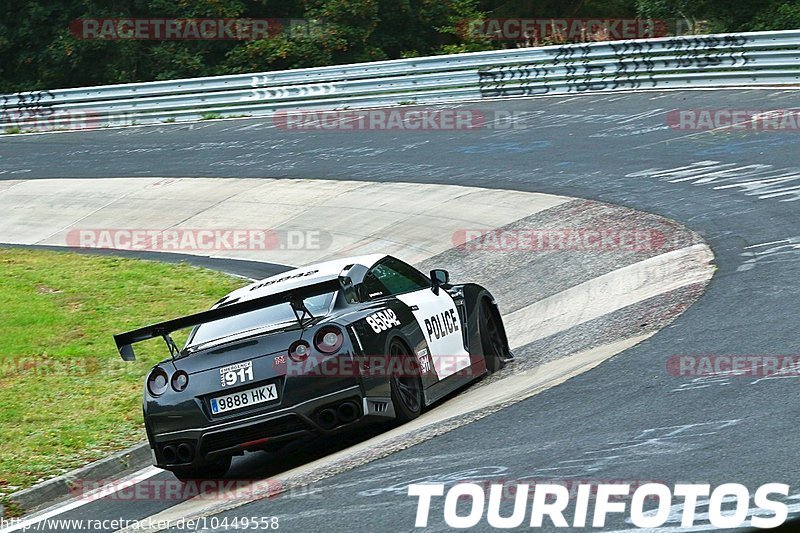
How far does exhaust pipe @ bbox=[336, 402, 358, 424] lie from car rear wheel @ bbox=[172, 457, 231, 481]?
0.85 m

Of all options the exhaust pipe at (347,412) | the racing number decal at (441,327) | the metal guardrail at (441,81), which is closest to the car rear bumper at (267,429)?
the exhaust pipe at (347,412)

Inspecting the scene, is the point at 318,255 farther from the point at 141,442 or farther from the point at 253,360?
the point at 253,360

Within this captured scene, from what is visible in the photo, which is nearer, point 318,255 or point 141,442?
point 141,442

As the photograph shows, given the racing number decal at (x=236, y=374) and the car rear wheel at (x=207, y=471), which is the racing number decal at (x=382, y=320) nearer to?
the racing number decal at (x=236, y=374)

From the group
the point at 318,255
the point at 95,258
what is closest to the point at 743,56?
the point at 318,255

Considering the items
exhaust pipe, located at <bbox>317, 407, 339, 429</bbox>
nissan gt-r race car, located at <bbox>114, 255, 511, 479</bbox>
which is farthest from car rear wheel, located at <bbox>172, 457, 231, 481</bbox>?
exhaust pipe, located at <bbox>317, 407, 339, 429</bbox>

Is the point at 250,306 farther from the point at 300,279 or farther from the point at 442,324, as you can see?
the point at 442,324

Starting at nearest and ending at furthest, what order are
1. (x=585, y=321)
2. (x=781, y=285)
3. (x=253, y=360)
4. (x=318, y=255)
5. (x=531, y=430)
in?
(x=531, y=430)
(x=253, y=360)
(x=781, y=285)
(x=585, y=321)
(x=318, y=255)

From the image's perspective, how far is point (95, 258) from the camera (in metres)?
18.2

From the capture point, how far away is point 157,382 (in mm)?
7879

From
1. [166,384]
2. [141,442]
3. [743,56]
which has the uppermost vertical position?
[743,56]

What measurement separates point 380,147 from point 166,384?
15660 millimetres

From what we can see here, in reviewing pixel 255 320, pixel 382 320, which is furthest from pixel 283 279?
pixel 382 320

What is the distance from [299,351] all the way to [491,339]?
107 inches
